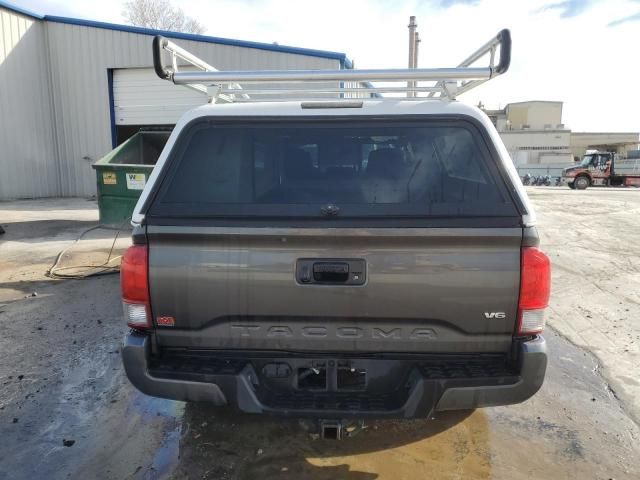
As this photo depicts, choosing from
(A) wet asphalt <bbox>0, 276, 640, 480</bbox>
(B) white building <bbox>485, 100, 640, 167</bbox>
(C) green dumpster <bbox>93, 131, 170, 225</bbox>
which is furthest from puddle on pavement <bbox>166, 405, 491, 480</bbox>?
(B) white building <bbox>485, 100, 640, 167</bbox>

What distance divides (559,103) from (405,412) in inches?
2896

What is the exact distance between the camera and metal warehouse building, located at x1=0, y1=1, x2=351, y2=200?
13836mm

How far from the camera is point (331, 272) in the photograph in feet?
7.32

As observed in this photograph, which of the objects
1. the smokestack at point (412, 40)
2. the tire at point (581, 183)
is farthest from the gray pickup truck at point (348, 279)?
the tire at point (581, 183)

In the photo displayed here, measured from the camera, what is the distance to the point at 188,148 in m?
2.46

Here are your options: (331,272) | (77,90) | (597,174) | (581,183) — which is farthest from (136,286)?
(597,174)

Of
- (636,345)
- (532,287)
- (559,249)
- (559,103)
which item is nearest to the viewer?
(532,287)

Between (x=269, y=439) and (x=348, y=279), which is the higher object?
(x=348, y=279)

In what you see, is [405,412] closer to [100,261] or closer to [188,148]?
[188,148]

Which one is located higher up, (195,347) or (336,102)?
(336,102)

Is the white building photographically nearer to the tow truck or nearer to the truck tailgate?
the tow truck

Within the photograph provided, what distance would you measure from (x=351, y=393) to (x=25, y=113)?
54.4 feet

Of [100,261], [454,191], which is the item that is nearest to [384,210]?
[454,191]

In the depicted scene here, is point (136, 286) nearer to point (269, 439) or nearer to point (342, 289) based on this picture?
point (342, 289)
